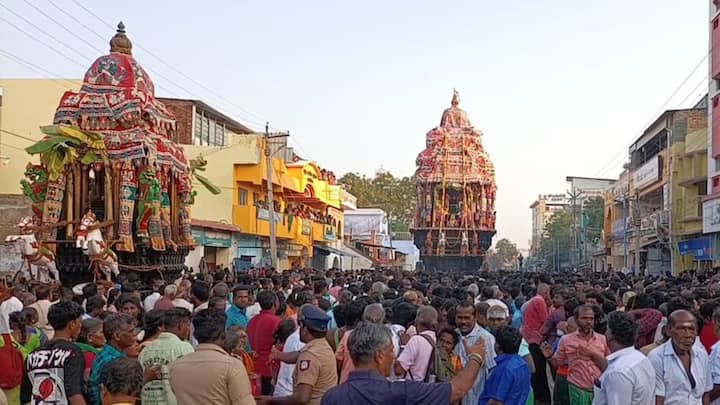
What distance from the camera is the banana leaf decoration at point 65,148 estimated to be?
54.0 feet

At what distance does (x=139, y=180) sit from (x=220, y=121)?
27.2 meters

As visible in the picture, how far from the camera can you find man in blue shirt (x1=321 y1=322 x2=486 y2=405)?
12.3 ft

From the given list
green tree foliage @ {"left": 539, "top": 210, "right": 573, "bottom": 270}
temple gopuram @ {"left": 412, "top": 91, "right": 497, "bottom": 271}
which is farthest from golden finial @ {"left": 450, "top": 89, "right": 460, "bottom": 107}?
green tree foliage @ {"left": 539, "top": 210, "right": 573, "bottom": 270}

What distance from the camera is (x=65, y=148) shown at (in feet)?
54.2

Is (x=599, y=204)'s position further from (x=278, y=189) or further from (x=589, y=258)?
(x=278, y=189)

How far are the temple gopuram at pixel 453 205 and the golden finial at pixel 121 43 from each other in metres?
40.9

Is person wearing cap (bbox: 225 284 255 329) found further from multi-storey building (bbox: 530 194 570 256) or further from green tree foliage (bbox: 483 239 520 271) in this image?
green tree foliage (bbox: 483 239 520 271)

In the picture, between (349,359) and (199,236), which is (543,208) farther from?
(349,359)

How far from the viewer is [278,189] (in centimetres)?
4006

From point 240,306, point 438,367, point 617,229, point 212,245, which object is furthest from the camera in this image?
point 617,229

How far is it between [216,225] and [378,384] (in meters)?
28.9

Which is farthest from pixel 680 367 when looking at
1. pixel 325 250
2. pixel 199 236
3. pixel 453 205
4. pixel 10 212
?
pixel 453 205

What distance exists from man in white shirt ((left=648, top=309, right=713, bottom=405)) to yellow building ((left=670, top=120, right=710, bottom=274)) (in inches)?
1169

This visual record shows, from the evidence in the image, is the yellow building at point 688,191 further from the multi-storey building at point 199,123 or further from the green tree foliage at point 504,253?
the green tree foliage at point 504,253
